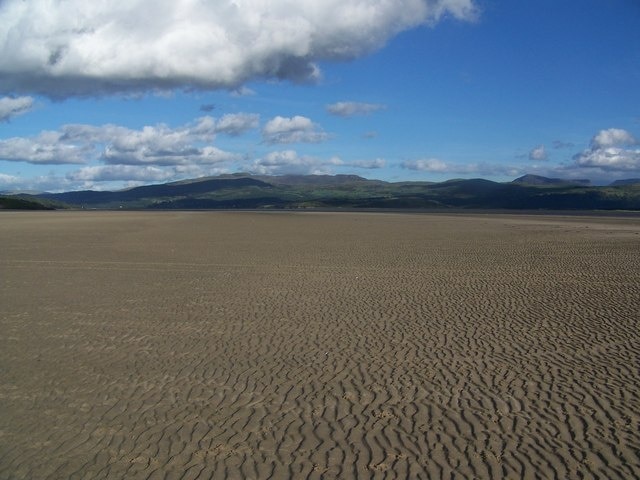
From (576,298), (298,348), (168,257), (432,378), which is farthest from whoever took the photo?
(168,257)

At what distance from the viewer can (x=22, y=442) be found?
6938mm

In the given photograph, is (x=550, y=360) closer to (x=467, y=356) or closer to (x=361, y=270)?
(x=467, y=356)

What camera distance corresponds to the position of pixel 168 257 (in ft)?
83.3

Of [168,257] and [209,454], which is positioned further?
[168,257]

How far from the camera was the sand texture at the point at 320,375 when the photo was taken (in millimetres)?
6547

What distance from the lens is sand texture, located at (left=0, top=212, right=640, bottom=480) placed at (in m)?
6.55

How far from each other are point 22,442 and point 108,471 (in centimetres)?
147

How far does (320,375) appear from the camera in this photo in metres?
9.34

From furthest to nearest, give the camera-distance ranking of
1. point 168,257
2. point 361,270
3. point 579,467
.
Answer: point 168,257, point 361,270, point 579,467

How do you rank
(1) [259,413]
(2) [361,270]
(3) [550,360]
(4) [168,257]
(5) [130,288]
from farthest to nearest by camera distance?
(4) [168,257]
(2) [361,270]
(5) [130,288]
(3) [550,360]
(1) [259,413]

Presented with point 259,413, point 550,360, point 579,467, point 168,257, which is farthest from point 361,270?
point 579,467

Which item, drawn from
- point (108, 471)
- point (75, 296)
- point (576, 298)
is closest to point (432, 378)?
point (108, 471)

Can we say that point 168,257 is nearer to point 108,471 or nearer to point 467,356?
point 467,356

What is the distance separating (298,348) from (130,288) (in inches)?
330
